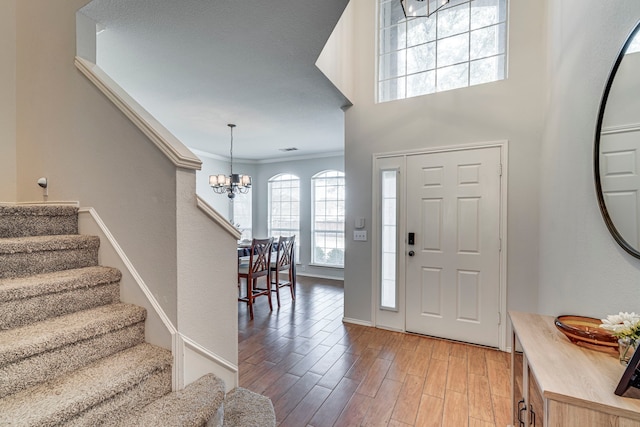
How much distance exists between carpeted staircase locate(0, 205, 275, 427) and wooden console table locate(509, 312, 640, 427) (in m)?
1.30

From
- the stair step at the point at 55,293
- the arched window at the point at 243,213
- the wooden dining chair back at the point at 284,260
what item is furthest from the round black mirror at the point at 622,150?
the arched window at the point at 243,213

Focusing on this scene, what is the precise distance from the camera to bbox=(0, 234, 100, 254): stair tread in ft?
4.71

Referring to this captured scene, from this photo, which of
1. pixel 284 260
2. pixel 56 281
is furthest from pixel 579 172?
pixel 284 260

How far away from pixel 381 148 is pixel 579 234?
1970mm

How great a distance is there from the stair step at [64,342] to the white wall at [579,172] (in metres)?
2.24

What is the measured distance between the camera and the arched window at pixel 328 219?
598cm

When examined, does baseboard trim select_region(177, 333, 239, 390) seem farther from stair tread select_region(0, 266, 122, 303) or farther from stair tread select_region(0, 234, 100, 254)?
stair tread select_region(0, 234, 100, 254)

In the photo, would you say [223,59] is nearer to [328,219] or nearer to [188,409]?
[188,409]

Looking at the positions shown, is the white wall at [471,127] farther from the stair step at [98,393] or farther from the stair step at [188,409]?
the stair step at [98,393]

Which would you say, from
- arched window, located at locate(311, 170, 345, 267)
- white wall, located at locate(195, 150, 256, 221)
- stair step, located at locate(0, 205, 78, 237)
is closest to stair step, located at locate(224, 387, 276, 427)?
stair step, located at locate(0, 205, 78, 237)

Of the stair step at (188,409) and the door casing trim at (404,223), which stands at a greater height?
the door casing trim at (404,223)

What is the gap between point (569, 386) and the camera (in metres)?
0.89

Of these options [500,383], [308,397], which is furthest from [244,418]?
[500,383]

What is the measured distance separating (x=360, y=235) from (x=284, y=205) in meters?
3.57
